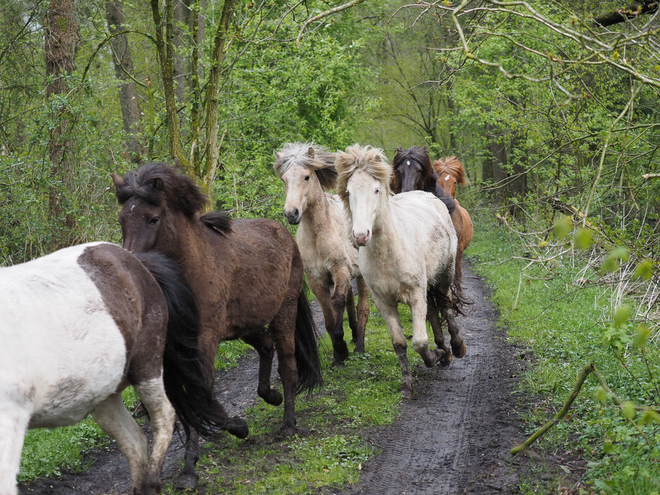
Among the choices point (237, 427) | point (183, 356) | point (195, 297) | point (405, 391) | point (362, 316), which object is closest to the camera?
point (183, 356)

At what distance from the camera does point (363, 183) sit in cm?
674

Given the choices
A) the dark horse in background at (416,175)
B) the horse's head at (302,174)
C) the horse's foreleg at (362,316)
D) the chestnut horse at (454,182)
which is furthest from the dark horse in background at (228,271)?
the chestnut horse at (454,182)

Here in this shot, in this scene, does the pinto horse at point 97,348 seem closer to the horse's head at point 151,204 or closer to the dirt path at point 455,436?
the horse's head at point 151,204

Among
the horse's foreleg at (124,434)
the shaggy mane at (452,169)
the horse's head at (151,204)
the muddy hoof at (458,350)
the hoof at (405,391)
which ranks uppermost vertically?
the horse's head at (151,204)

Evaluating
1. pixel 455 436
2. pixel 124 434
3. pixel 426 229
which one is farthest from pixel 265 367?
pixel 426 229

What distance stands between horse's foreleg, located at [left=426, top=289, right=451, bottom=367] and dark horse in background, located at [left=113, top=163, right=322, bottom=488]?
1822mm

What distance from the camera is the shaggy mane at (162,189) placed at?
4.90 meters

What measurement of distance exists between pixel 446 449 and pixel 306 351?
190cm

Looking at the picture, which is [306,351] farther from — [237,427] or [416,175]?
[416,175]

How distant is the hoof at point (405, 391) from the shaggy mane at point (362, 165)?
6.80 ft

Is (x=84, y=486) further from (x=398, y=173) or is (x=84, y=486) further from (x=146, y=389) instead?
(x=398, y=173)

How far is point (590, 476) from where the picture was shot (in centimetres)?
402

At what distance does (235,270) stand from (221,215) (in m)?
0.49

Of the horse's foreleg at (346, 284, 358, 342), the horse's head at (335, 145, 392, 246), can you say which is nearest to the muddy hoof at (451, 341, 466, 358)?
the horse's foreleg at (346, 284, 358, 342)
